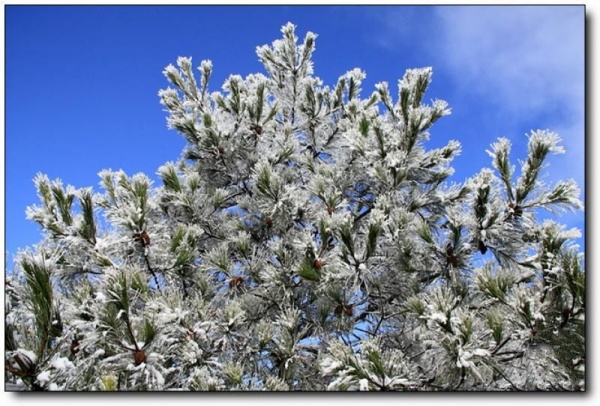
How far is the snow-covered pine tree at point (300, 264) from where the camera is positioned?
145 cm

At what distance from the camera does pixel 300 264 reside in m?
1.78

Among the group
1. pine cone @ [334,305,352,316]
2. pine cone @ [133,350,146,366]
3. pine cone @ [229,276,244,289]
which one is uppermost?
pine cone @ [229,276,244,289]

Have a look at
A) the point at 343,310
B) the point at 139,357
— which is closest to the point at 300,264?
the point at 343,310

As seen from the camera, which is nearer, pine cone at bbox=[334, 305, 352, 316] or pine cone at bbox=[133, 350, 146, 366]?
pine cone at bbox=[133, 350, 146, 366]

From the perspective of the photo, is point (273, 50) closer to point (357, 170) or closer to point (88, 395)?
point (357, 170)

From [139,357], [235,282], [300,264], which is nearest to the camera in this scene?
[139,357]

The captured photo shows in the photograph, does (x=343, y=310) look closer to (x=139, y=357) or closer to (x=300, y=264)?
(x=300, y=264)

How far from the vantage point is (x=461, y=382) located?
5.08ft

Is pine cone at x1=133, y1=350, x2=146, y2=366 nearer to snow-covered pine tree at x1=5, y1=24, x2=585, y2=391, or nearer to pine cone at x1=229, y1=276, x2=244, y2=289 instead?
snow-covered pine tree at x1=5, y1=24, x2=585, y2=391

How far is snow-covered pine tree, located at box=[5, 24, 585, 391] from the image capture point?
1.45m

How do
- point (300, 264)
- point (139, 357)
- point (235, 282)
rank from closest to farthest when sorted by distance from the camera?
point (139, 357) → point (300, 264) → point (235, 282)

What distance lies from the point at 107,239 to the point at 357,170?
92 cm

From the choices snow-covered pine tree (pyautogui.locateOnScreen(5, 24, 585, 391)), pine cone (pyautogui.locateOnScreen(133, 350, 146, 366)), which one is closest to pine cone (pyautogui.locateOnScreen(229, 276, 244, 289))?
snow-covered pine tree (pyautogui.locateOnScreen(5, 24, 585, 391))

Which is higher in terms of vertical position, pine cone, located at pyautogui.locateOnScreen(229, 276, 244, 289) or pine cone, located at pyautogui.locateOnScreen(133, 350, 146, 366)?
pine cone, located at pyautogui.locateOnScreen(229, 276, 244, 289)
